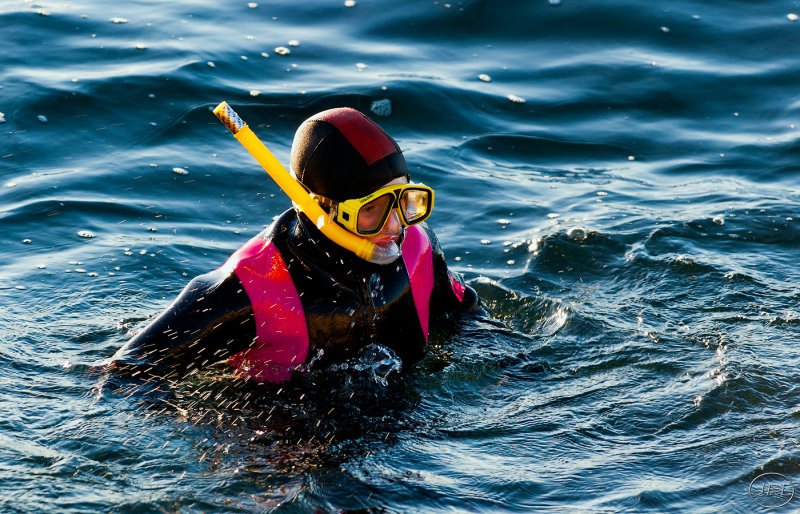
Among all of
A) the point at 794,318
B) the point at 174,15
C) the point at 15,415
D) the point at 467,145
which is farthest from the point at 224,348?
the point at 174,15

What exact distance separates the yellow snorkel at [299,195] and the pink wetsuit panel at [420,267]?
43 centimetres

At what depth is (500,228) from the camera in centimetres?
617

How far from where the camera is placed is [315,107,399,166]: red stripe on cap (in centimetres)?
372

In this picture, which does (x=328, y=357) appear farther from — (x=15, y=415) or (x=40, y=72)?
(x=40, y=72)

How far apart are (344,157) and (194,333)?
855 millimetres

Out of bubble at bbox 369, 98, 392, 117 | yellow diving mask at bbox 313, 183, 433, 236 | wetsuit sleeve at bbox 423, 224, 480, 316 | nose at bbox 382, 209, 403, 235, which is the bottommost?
wetsuit sleeve at bbox 423, 224, 480, 316

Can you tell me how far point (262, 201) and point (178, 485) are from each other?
328cm

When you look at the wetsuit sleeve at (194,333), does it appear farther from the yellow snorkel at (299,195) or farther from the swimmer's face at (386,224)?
the swimmer's face at (386,224)

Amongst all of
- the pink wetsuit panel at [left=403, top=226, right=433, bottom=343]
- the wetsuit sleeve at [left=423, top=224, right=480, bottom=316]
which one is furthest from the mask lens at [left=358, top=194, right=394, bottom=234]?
the wetsuit sleeve at [left=423, top=224, right=480, bottom=316]

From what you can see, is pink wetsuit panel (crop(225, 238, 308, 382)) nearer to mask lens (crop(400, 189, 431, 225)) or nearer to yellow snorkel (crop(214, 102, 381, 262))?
yellow snorkel (crop(214, 102, 381, 262))

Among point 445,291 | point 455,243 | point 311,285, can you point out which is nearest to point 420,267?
point 445,291

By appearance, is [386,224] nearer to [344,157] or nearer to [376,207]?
[376,207]

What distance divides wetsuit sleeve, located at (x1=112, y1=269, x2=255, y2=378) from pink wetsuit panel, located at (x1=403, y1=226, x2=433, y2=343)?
2.56ft

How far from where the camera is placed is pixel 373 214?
3.70m
